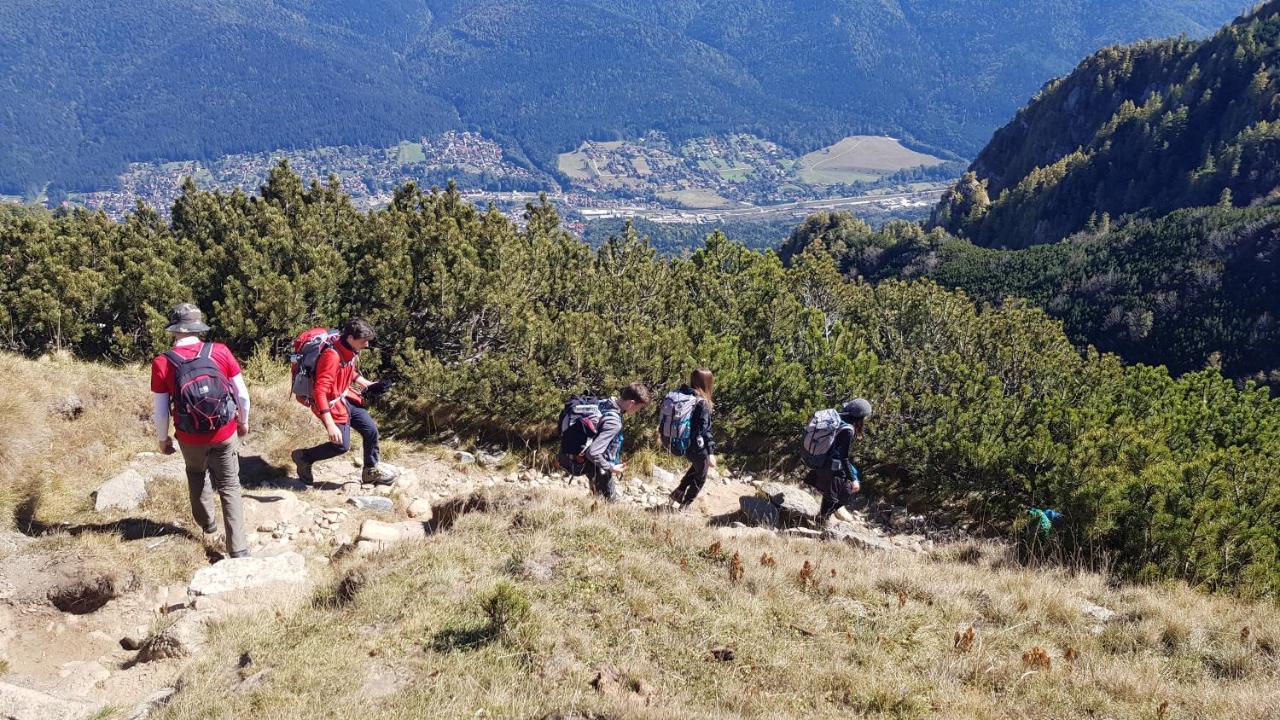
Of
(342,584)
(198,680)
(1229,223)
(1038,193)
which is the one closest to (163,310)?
(342,584)

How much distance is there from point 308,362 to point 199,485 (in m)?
1.37

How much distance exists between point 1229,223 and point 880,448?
57.2 meters

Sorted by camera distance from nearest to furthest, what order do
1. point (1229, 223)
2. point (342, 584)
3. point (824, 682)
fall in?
1. point (824, 682)
2. point (342, 584)
3. point (1229, 223)

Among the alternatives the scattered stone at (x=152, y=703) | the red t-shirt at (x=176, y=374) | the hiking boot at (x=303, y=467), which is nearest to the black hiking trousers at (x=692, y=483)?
the hiking boot at (x=303, y=467)

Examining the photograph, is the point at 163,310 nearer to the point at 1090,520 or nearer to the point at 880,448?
the point at 880,448

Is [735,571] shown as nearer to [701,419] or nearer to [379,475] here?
[701,419]

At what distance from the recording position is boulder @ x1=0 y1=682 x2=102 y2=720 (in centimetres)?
410

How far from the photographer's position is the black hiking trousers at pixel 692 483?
7832 mm

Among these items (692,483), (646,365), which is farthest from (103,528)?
(646,365)

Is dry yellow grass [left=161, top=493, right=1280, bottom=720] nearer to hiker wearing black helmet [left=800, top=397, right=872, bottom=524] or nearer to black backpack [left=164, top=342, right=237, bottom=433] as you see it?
hiker wearing black helmet [left=800, top=397, right=872, bottom=524]

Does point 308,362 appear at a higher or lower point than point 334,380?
higher

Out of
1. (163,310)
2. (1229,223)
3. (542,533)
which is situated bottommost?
(542,533)

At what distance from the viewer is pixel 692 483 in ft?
27.2

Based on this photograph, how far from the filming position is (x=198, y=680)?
439 cm
